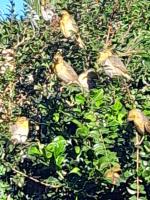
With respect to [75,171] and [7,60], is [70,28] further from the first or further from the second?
[75,171]

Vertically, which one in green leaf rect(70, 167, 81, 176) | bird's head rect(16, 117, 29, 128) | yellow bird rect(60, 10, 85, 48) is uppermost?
yellow bird rect(60, 10, 85, 48)

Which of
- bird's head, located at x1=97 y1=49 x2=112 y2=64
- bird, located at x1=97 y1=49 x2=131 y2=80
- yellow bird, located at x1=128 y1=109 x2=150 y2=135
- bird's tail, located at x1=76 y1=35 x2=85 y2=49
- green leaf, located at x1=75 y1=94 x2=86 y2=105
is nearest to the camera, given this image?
yellow bird, located at x1=128 y1=109 x2=150 y2=135

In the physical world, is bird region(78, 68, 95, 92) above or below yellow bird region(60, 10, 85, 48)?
below

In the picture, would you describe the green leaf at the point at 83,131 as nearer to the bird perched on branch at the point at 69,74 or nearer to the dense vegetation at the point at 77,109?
the dense vegetation at the point at 77,109

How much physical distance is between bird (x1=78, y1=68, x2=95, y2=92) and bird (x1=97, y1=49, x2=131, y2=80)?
72mm

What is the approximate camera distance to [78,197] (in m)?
3.48

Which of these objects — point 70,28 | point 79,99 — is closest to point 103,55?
point 70,28

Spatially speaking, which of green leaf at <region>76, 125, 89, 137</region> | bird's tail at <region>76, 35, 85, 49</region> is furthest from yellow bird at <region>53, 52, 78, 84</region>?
green leaf at <region>76, 125, 89, 137</region>

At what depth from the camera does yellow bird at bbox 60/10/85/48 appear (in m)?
3.76

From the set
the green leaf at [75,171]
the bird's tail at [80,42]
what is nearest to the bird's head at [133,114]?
the green leaf at [75,171]

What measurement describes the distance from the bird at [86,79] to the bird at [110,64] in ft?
0.23

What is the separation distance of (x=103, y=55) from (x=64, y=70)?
0.26 metres

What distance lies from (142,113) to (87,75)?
480 millimetres

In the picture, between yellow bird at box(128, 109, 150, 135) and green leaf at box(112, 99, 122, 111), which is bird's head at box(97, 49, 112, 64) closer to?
green leaf at box(112, 99, 122, 111)
